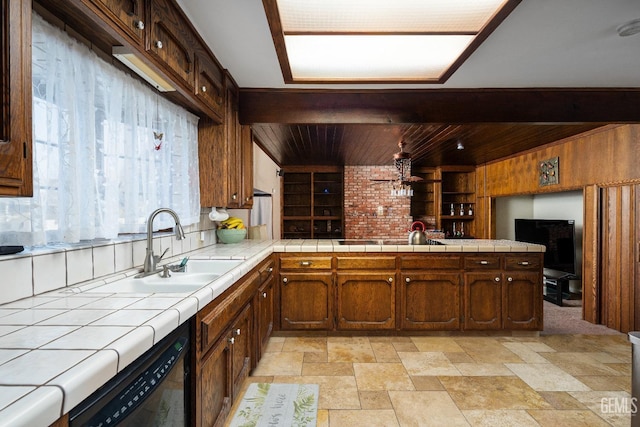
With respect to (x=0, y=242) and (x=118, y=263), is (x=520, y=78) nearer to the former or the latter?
(x=118, y=263)

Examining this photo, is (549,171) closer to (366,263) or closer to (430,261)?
(430,261)

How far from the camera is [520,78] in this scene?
106 inches

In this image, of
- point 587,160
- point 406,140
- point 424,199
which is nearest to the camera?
point 587,160

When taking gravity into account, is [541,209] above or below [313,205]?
below

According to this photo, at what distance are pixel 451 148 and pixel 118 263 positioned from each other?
4701mm

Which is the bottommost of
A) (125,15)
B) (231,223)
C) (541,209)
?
(231,223)

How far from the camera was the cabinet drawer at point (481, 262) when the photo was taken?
321 centimetres

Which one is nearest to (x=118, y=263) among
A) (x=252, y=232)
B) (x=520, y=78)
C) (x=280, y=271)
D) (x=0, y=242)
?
(x=0, y=242)

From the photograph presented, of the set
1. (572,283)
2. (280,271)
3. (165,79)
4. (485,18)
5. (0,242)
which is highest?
(485,18)

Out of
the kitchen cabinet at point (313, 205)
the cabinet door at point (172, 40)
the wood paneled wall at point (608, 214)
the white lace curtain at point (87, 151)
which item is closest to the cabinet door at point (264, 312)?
the white lace curtain at point (87, 151)

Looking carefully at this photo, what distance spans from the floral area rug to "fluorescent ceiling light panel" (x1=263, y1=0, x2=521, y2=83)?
2284mm

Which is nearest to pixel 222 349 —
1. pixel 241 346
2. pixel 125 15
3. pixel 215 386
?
pixel 215 386

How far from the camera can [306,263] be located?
321 cm

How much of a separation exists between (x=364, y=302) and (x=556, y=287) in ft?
11.1
